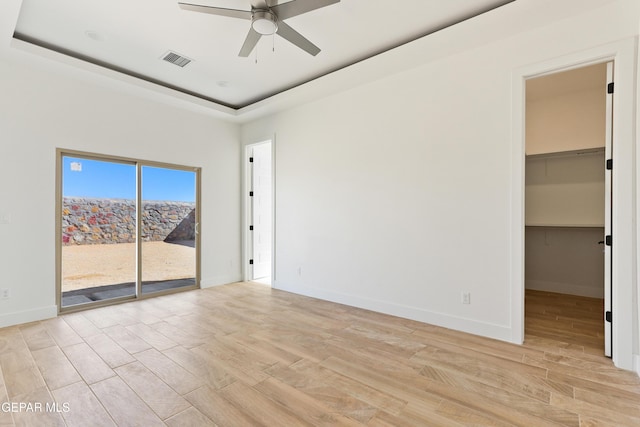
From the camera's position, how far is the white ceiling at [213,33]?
2.76 m

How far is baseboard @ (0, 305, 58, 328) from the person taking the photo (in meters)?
3.38

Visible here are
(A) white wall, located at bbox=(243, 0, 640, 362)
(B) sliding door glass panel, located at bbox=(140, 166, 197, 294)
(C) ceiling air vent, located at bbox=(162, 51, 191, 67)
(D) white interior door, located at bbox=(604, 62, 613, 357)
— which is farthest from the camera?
(B) sliding door glass panel, located at bbox=(140, 166, 197, 294)

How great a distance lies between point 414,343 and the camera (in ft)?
9.58

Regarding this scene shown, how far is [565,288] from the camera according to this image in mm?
4680

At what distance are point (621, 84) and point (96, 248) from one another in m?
6.17

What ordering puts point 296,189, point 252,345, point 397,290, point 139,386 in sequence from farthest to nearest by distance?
point 296,189 → point 397,290 → point 252,345 → point 139,386

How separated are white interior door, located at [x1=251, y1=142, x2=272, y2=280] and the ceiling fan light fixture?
10.4 ft

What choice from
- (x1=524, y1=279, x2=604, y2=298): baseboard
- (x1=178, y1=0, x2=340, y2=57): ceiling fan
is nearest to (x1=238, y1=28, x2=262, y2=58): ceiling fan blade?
(x1=178, y1=0, x2=340, y2=57): ceiling fan

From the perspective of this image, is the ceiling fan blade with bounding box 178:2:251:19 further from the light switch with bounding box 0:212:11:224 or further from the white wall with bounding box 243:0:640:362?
the light switch with bounding box 0:212:11:224

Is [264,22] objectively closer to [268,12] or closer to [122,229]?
[268,12]

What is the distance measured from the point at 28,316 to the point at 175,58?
360 centimetres

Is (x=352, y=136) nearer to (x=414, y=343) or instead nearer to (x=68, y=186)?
(x=414, y=343)

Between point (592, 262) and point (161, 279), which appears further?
Answer: point (161, 279)

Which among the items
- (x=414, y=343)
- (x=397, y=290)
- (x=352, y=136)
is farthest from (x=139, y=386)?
(x=352, y=136)
